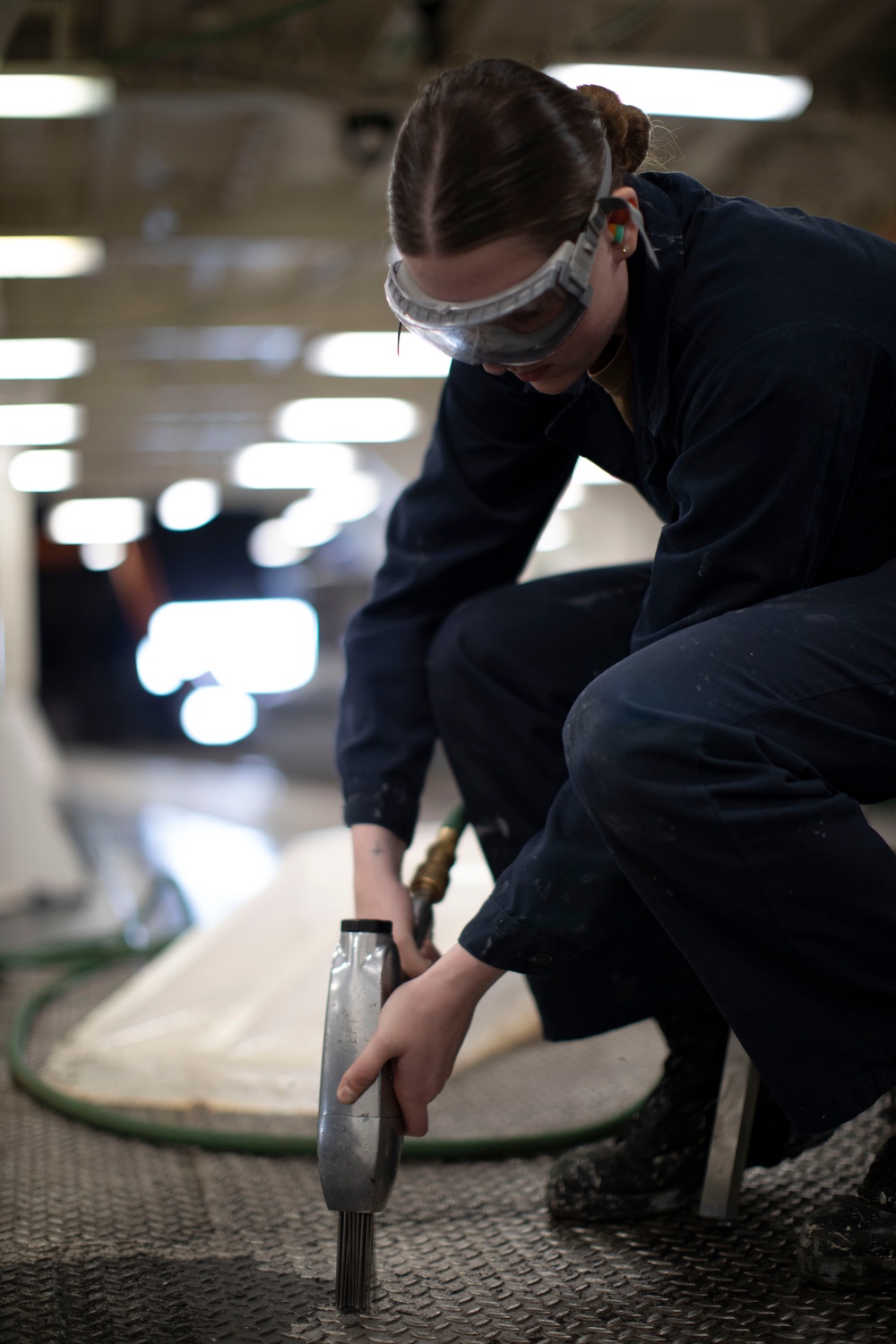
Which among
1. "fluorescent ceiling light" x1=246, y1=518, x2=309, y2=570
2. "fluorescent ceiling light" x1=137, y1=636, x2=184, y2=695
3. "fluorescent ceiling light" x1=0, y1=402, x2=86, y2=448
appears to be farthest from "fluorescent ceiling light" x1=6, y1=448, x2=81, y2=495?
"fluorescent ceiling light" x1=246, y1=518, x2=309, y2=570

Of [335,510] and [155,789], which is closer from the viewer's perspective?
[155,789]

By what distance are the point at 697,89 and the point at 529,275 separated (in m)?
3.43

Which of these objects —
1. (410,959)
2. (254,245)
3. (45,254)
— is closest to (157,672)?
(254,245)

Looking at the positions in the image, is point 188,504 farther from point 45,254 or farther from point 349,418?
point 45,254

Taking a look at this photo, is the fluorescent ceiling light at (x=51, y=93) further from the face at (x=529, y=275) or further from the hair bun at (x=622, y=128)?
the face at (x=529, y=275)

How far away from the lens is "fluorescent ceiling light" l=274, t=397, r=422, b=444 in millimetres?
8656

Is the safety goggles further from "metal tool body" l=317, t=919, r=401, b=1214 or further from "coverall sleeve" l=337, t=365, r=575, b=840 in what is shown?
"metal tool body" l=317, t=919, r=401, b=1214

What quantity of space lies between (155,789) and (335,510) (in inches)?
250

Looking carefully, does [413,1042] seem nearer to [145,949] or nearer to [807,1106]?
[807,1106]

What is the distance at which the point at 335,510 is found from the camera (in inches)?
533

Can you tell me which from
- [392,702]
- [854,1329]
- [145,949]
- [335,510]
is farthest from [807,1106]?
[335,510]

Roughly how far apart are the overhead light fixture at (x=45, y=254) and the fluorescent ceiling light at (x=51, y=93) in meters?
1.44

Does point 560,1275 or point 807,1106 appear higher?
point 807,1106

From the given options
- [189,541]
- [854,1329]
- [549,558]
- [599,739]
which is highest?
[599,739]
